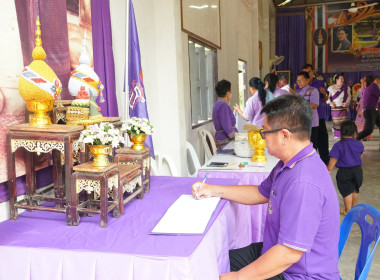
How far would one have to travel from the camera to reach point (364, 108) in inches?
314

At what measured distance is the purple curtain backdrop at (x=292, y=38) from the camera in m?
15.2

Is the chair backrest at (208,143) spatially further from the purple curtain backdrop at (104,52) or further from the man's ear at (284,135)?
the man's ear at (284,135)

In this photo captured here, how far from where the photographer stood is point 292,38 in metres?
15.3

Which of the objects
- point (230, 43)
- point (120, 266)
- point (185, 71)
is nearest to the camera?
point (120, 266)

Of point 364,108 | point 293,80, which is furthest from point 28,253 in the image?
point 293,80

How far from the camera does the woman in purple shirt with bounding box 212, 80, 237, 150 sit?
4523 millimetres

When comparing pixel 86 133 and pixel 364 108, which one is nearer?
pixel 86 133

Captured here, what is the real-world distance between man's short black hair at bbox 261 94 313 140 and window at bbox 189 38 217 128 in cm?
319

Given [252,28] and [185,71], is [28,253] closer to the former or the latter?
[185,71]

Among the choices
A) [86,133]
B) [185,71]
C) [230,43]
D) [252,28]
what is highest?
[252,28]

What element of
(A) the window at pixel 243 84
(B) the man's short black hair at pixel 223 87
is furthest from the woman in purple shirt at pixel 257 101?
(A) the window at pixel 243 84

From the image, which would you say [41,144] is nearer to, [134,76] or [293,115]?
[293,115]

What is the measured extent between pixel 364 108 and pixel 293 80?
7690 millimetres

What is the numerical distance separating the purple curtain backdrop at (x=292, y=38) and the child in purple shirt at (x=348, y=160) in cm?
1210
